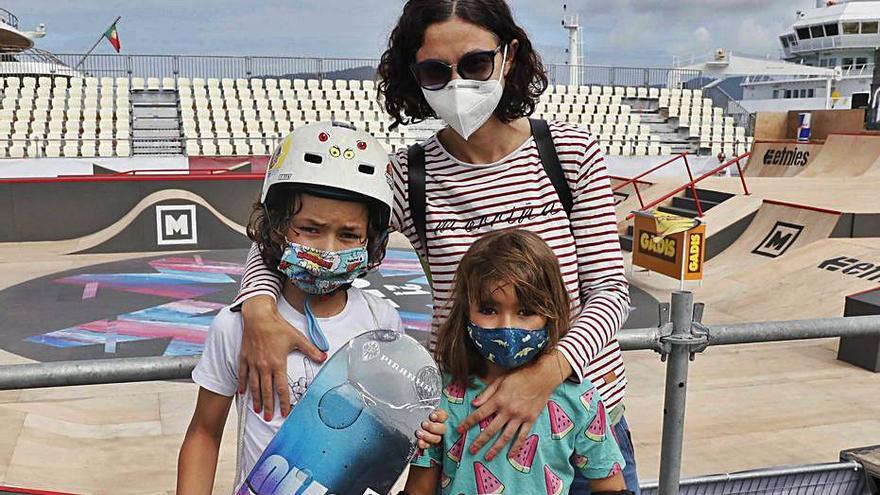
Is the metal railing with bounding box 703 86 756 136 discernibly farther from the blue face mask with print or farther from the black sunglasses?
the blue face mask with print

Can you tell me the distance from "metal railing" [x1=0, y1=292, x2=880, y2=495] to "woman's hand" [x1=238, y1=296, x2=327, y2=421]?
34 cm

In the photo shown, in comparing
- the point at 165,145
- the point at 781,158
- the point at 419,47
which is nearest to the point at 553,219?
the point at 419,47

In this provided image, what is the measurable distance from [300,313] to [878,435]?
4.91 m

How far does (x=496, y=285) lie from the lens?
1690 mm

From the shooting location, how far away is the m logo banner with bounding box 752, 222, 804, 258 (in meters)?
11.1

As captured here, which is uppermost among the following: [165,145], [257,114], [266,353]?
[257,114]

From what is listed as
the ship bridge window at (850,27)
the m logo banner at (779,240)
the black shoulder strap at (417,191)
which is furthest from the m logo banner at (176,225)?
the ship bridge window at (850,27)

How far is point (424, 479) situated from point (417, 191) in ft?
2.33

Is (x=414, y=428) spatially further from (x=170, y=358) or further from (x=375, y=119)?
(x=375, y=119)

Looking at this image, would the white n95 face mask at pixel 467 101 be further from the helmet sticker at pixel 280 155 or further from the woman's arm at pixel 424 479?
the woman's arm at pixel 424 479

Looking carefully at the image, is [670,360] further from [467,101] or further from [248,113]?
[248,113]

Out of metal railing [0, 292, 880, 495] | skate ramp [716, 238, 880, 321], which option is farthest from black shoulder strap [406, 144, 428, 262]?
skate ramp [716, 238, 880, 321]

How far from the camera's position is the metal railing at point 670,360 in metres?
1.87

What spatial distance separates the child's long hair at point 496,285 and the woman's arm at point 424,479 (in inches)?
8.9
